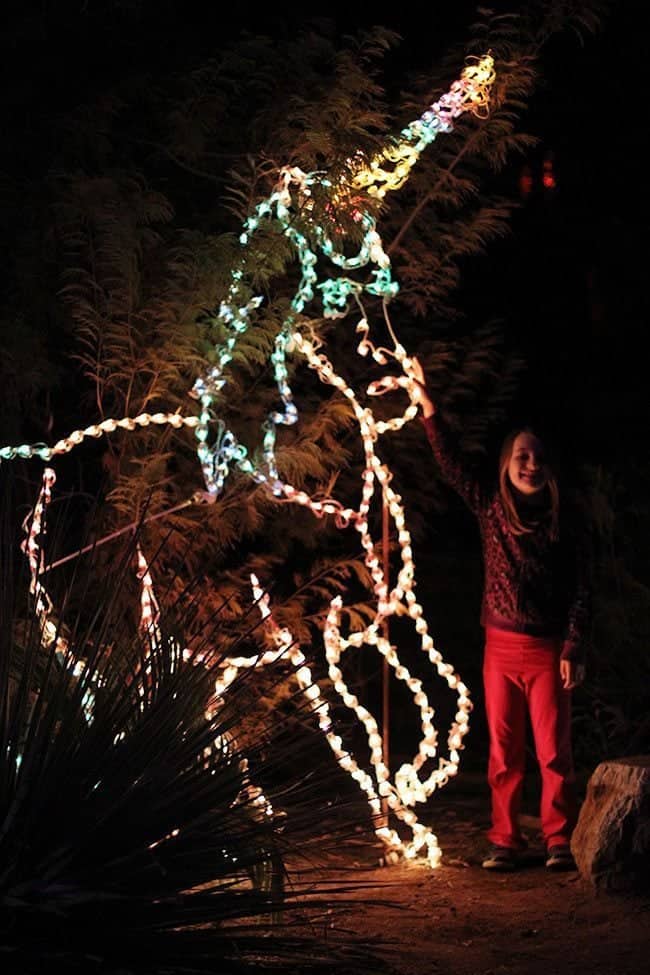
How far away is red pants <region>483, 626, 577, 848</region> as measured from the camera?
20.4 feet

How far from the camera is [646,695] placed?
8492 mm

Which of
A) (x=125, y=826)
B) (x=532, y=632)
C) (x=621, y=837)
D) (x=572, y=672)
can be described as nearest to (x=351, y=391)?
(x=532, y=632)

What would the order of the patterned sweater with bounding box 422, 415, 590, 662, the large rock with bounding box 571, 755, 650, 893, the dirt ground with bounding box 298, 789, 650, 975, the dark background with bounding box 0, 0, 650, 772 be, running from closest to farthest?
1. the dirt ground with bounding box 298, 789, 650, 975
2. the large rock with bounding box 571, 755, 650, 893
3. the patterned sweater with bounding box 422, 415, 590, 662
4. the dark background with bounding box 0, 0, 650, 772

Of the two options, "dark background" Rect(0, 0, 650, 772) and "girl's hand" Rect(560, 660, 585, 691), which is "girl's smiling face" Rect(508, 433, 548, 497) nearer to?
"girl's hand" Rect(560, 660, 585, 691)

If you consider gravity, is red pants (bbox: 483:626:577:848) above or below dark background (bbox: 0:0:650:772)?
below

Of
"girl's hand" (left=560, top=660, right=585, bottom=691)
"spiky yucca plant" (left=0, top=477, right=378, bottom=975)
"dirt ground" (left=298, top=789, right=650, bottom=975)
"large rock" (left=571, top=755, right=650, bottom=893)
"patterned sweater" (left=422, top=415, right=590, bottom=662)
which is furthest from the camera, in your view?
"patterned sweater" (left=422, top=415, right=590, bottom=662)

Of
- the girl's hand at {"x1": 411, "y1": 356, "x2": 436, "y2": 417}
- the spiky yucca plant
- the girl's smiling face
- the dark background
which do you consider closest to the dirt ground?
the spiky yucca plant

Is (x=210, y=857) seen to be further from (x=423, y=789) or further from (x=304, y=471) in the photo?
(x=304, y=471)

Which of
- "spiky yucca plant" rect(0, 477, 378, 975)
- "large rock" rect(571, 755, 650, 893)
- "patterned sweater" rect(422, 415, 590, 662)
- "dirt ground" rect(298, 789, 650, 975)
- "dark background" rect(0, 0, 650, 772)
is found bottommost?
"dirt ground" rect(298, 789, 650, 975)

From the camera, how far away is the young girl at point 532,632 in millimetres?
6215

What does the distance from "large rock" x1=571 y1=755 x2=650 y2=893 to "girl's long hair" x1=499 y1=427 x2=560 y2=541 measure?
1.01 m

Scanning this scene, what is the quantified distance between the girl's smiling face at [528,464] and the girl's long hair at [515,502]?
0.08 feet

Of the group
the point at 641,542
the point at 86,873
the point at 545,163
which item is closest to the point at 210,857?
the point at 86,873

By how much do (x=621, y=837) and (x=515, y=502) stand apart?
1400 mm
